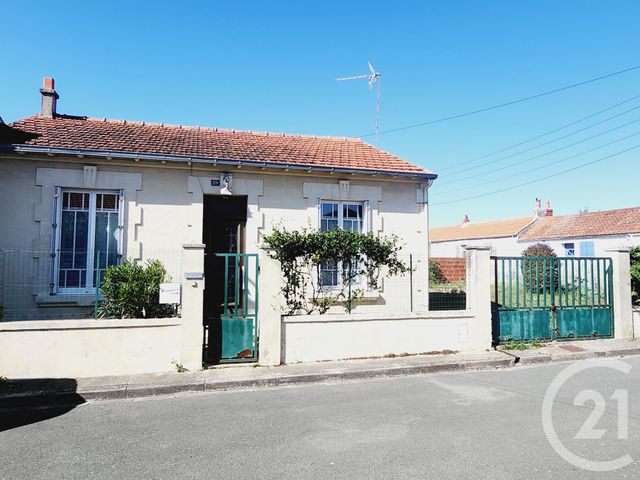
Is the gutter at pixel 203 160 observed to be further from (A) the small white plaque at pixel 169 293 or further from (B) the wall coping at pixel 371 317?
(B) the wall coping at pixel 371 317

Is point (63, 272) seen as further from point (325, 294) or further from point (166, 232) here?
point (325, 294)

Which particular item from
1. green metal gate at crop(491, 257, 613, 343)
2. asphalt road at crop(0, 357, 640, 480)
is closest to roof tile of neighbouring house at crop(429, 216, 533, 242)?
green metal gate at crop(491, 257, 613, 343)

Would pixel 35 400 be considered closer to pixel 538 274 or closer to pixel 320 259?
pixel 320 259

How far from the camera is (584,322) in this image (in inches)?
347

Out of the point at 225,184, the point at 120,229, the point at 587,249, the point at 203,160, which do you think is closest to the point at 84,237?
the point at 120,229

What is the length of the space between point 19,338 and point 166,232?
10.9 ft

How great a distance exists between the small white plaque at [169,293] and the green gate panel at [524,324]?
242 inches

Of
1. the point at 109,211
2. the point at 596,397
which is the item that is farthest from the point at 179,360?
the point at 596,397

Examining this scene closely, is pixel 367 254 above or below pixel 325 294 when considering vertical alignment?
above

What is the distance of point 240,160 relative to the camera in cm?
878

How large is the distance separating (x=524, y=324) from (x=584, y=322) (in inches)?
62.4

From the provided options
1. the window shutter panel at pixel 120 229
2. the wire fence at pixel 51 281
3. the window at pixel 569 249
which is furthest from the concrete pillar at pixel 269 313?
the window at pixel 569 249

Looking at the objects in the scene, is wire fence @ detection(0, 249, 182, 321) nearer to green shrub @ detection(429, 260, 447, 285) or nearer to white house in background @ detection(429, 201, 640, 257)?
green shrub @ detection(429, 260, 447, 285)

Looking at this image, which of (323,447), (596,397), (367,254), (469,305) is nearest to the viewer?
(323,447)
